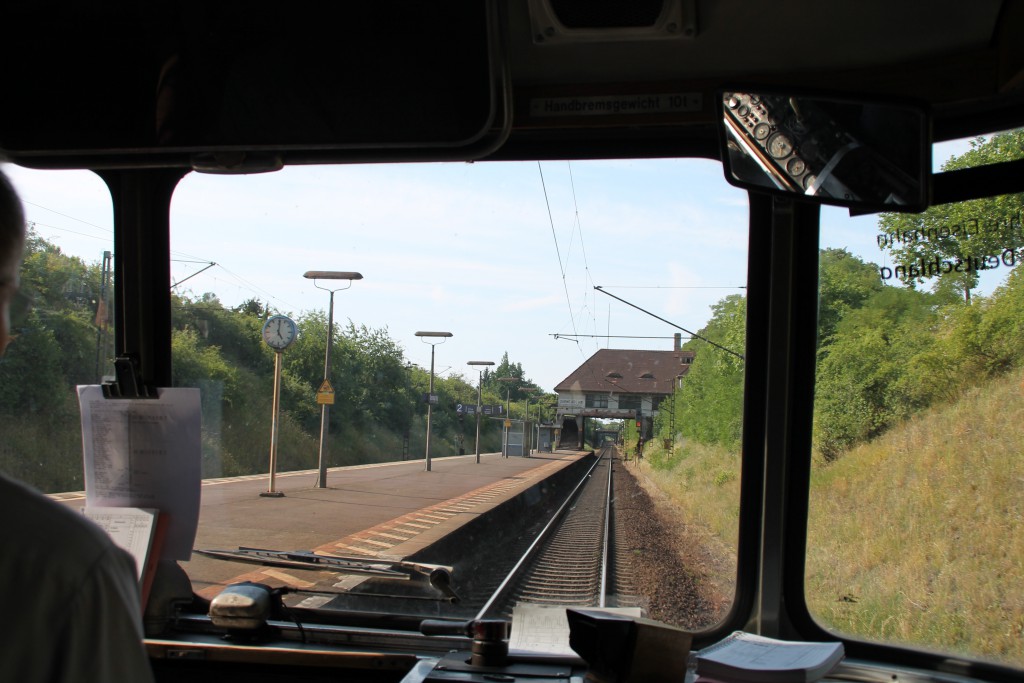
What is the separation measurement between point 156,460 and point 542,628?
51.7 inches

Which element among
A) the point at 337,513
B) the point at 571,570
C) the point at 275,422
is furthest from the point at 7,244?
the point at 571,570

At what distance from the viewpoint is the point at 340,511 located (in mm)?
3420

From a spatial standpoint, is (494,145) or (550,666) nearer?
(494,145)

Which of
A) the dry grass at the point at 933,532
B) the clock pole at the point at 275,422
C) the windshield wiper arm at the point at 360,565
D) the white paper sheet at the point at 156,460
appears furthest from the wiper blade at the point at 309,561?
the dry grass at the point at 933,532

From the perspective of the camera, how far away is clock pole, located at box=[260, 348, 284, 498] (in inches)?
122

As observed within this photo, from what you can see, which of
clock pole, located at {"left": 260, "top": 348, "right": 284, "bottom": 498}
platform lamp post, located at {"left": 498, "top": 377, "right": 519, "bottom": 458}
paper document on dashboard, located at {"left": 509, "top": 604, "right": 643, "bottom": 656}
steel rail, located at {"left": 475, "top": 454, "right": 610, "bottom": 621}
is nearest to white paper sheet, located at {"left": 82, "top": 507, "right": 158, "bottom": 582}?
clock pole, located at {"left": 260, "top": 348, "right": 284, "bottom": 498}

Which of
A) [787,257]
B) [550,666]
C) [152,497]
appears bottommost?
[550,666]

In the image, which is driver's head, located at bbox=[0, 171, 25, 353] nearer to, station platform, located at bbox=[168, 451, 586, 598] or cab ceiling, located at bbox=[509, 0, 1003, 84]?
cab ceiling, located at bbox=[509, 0, 1003, 84]

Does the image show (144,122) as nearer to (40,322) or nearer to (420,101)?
(420,101)

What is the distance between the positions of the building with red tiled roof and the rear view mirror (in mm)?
1022

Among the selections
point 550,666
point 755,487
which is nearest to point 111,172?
point 550,666

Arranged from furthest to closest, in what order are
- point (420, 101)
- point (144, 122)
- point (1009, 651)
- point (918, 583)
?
1. point (918, 583)
2. point (1009, 651)
3. point (144, 122)
4. point (420, 101)

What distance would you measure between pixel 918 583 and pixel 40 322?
2.96 metres

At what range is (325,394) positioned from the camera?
314 centimetres
